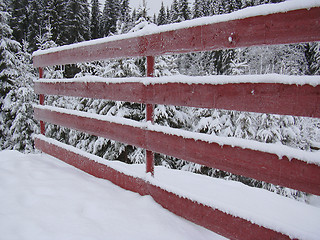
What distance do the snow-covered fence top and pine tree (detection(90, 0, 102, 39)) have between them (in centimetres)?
5803

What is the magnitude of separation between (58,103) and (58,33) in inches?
1098

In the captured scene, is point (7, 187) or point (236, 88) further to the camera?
point (7, 187)

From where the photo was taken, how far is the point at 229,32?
193cm

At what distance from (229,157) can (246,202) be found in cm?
97

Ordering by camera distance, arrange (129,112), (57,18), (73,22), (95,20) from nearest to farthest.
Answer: (129,112) < (57,18) < (73,22) < (95,20)

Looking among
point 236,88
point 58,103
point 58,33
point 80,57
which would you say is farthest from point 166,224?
point 58,33

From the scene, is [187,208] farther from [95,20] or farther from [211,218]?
[95,20]

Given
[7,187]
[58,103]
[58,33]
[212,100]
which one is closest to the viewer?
[212,100]

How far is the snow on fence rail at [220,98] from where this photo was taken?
62.7 inches

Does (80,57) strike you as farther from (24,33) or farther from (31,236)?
(24,33)

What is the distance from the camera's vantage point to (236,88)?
1892 millimetres

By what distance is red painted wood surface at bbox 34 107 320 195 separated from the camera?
1599mm

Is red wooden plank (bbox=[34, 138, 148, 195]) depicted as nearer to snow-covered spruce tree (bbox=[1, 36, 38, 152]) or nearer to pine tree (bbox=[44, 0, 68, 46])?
snow-covered spruce tree (bbox=[1, 36, 38, 152])

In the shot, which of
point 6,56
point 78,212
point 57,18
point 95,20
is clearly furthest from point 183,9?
point 78,212
